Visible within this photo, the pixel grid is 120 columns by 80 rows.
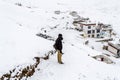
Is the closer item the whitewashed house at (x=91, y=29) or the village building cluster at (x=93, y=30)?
the village building cluster at (x=93, y=30)

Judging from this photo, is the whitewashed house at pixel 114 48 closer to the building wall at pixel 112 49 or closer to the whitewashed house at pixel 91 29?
the building wall at pixel 112 49

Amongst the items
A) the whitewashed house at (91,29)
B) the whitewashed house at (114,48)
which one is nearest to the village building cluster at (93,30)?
the whitewashed house at (91,29)

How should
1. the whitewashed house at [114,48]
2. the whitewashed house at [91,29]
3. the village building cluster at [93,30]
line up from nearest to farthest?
1. the whitewashed house at [114,48]
2. the village building cluster at [93,30]
3. the whitewashed house at [91,29]

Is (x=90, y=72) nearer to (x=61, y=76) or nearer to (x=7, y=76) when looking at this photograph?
(x=61, y=76)

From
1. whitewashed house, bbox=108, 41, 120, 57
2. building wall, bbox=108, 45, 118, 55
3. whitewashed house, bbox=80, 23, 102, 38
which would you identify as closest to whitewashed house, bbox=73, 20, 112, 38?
whitewashed house, bbox=80, 23, 102, 38

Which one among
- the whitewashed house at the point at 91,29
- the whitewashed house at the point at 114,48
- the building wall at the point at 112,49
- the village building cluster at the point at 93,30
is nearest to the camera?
the whitewashed house at the point at 114,48

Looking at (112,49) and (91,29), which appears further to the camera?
(91,29)

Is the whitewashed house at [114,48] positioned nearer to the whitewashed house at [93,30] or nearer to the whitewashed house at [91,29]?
the whitewashed house at [93,30]

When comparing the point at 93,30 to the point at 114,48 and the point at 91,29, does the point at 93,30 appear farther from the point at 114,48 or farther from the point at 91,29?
the point at 114,48

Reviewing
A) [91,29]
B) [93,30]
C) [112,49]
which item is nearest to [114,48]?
[112,49]

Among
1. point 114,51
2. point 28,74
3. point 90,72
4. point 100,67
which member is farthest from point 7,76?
point 114,51

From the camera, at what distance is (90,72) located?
521 inches

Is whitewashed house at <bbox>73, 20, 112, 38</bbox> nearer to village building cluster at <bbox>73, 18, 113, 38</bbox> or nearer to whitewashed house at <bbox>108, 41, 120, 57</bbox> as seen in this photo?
village building cluster at <bbox>73, 18, 113, 38</bbox>

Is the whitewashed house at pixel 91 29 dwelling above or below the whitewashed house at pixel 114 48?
above
